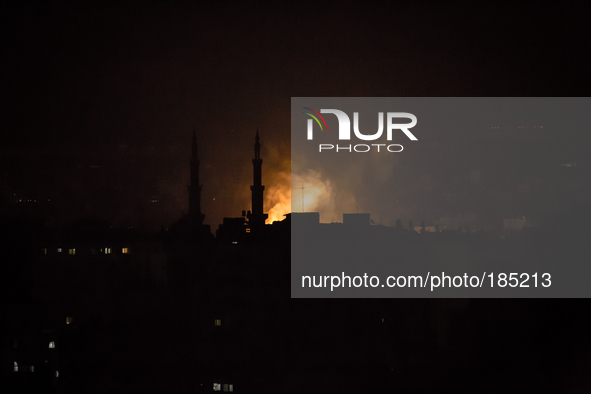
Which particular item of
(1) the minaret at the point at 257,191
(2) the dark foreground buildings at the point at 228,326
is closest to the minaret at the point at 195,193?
(2) the dark foreground buildings at the point at 228,326

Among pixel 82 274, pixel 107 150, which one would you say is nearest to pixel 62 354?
pixel 82 274

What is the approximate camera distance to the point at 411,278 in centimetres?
A: 333

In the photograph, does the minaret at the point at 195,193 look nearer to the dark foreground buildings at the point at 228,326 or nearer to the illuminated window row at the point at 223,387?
the dark foreground buildings at the point at 228,326

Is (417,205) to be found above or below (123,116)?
below

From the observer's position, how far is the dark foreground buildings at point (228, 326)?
11.3 feet

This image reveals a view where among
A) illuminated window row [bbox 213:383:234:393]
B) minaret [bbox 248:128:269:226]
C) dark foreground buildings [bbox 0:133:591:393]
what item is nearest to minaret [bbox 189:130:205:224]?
dark foreground buildings [bbox 0:133:591:393]

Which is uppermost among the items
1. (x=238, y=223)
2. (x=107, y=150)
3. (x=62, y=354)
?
(x=107, y=150)

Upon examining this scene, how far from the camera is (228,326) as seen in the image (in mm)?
3658

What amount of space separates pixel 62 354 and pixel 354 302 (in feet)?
11.3

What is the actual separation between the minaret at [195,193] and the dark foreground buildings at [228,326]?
0.01 meters

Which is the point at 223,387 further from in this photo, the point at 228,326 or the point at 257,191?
the point at 257,191

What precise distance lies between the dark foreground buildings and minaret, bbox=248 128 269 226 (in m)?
0.02

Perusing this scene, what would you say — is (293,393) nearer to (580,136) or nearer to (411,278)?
(411,278)

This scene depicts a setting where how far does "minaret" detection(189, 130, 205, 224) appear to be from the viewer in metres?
3.68
